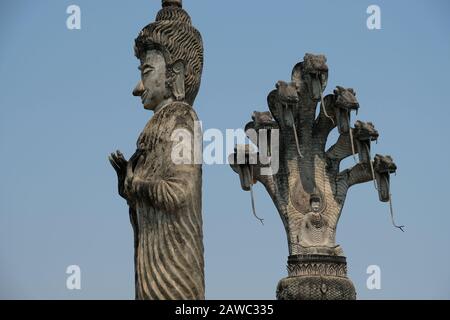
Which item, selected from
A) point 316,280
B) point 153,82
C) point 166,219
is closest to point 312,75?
point 316,280

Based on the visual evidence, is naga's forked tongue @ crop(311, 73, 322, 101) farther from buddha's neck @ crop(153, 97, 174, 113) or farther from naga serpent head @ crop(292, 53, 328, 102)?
buddha's neck @ crop(153, 97, 174, 113)

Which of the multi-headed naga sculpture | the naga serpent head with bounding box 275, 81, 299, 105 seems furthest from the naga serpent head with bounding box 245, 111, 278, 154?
the naga serpent head with bounding box 275, 81, 299, 105

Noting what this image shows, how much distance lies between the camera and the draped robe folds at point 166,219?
48.5ft

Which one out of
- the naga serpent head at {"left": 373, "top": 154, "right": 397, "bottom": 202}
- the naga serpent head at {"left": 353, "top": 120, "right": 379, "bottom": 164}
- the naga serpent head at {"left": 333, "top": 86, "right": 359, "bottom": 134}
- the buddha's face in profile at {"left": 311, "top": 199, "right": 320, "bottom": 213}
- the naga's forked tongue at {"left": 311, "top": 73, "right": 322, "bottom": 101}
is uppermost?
Answer: the naga's forked tongue at {"left": 311, "top": 73, "right": 322, "bottom": 101}

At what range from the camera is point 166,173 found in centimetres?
1502

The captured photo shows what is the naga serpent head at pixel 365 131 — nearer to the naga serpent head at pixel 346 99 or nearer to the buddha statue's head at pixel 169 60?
the naga serpent head at pixel 346 99

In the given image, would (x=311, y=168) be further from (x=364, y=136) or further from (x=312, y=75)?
(x=312, y=75)

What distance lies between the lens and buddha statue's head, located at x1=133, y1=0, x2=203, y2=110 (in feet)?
51.4

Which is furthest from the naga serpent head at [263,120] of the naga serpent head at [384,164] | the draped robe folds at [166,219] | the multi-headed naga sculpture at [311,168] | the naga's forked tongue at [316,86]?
the draped robe folds at [166,219]

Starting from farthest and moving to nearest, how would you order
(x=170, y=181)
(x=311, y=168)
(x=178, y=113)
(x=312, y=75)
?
(x=311, y=168)
(x=312, y=75)
(x=178, y=113)
(x=170, y=181)

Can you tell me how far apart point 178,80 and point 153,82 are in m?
0.31
